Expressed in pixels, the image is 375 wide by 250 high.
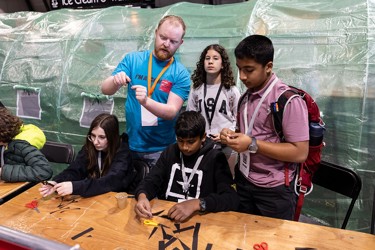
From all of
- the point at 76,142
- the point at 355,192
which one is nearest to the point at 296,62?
the point at 355,192

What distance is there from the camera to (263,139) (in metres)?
1.71

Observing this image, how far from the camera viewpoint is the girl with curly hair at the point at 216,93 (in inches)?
109

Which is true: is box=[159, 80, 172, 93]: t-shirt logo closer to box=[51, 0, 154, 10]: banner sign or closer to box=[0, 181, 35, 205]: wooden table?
box=[0, 181, 35, 205]: wooden table

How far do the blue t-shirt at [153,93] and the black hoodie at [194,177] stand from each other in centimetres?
60

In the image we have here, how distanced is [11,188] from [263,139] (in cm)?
165

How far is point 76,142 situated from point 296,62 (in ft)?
9.52

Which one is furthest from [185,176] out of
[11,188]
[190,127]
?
[11,188]

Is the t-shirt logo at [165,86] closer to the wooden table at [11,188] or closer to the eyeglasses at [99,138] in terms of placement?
the eyeglasses at [99,138]

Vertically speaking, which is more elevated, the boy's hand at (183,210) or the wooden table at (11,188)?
the boy's hand at (183,210)

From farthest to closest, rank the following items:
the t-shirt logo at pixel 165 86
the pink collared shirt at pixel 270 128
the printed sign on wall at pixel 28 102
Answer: the printed sign on wall at pixel 28 102 < the t-shirt logo at pixel 165 86 < the pink collared shirt at pixel 270 128

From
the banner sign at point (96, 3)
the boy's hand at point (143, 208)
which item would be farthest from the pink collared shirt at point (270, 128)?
the banner sign at point (96, 3)

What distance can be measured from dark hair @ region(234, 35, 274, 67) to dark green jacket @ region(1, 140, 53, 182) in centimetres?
164

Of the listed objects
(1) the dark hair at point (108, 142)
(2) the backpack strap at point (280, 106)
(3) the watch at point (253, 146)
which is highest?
(2) the backpack strap at point (280, 106)

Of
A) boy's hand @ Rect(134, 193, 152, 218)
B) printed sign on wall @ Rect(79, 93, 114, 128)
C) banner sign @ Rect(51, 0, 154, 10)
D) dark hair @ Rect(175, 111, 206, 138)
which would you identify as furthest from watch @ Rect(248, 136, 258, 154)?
banner sign @ Rect(51, 0, 154, 10)
